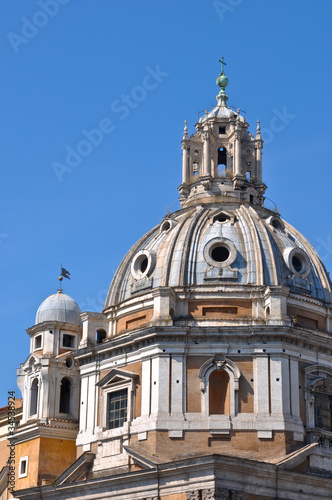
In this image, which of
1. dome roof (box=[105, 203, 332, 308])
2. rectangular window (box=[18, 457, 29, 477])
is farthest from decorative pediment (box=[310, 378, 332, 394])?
rectangular window (box=[18, 457, 29, 477])

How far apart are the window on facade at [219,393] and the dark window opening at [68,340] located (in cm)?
1057

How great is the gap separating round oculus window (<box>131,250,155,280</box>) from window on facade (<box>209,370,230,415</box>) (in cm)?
722

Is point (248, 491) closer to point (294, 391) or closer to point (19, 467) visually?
point (294, 391)

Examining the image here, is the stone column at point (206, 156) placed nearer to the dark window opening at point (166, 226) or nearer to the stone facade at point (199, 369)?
the stone facade at point (199, 369)

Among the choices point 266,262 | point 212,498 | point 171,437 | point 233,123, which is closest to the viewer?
point 212,498

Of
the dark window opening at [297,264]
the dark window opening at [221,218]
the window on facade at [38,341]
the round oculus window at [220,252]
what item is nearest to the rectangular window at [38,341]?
the window on facade at [38,341]

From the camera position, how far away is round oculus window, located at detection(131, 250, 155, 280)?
51.5m

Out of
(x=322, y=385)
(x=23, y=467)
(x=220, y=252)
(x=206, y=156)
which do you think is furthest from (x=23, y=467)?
(x=206, y=156)

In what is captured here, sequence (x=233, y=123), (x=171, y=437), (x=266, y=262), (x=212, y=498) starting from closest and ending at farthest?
1. (x=212, y=498)
2. (x=171, y=437)
3. (x=266, y=262)
4. (x=233, y=123)

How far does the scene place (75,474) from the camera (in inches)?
1886

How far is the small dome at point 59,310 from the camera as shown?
179 ft

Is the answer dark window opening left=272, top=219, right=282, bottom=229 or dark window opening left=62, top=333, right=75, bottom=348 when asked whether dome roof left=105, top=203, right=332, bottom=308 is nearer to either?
dark window opening left=272, top=219, right=282, bottom=229

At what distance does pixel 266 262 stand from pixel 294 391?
7.02m

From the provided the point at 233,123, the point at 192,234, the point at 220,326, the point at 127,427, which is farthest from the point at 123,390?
the point at 233,123
